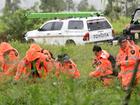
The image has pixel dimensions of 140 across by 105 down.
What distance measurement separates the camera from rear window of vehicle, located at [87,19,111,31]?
23672 millimetres

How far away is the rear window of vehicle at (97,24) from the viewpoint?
2367 cm

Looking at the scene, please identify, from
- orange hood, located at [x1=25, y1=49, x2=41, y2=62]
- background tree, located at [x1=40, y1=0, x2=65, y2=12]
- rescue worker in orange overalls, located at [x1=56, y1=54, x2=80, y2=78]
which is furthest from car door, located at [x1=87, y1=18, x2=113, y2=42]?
background tree, located at [x1=40, y1=0, x2=65, y2=12]

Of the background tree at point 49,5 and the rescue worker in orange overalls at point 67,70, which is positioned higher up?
the rescue worker in orange overalls at point 67,70

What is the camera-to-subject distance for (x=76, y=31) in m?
23.5

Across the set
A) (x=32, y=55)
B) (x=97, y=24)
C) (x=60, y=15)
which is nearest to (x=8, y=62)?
(x=32, y=55)

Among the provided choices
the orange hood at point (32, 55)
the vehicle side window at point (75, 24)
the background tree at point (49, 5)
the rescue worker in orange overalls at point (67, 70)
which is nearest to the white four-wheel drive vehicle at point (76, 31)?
the vehicle side window at point (75, 24)

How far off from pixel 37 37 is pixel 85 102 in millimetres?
21331

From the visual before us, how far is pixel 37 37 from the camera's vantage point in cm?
2466

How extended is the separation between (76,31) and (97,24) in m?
1.01

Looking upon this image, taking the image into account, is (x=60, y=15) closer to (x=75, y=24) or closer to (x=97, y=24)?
(x=75, y=24)

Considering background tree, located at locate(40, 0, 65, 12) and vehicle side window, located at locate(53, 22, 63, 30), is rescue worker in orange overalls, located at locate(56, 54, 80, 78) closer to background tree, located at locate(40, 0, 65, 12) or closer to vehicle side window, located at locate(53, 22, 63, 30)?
vehicle side window, located at locate(53, 22, 63, 30)

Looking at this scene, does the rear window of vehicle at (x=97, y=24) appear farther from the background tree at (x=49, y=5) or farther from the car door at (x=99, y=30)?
the background tree at (x=49, y=5)

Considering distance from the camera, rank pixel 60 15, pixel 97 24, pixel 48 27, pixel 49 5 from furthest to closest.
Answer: pixel 49 5 < pixel 60 15 < pixel 48 27 < pixel 97 24

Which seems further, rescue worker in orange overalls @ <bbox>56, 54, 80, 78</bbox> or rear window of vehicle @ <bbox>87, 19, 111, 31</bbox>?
rear window of vehicle @ <bbox>87, 19, 111, 31</bbox>
